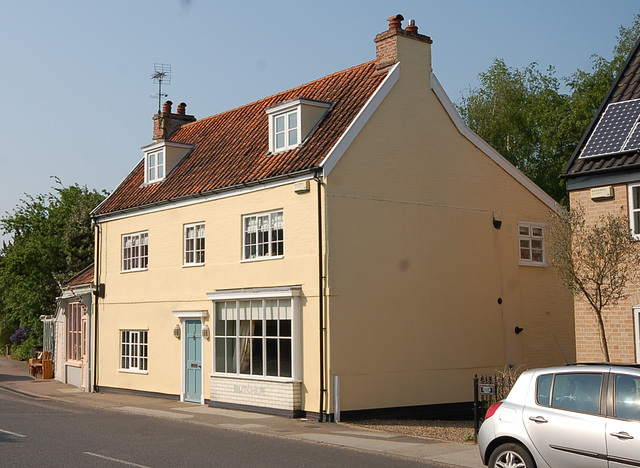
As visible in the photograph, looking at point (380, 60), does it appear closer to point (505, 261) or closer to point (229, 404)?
point (505, 261)

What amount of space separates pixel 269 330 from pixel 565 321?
969 centimetres

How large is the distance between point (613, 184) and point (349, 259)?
6252 mm

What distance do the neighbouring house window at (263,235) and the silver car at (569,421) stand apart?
34.4ft

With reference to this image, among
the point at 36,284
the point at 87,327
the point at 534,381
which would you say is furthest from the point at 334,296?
the point at 36,284

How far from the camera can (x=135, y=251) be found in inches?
996

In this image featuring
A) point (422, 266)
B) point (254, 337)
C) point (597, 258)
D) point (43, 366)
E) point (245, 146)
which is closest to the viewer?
point (597, 258)

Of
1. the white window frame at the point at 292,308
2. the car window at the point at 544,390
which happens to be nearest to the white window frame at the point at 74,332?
the white window frame at the point at 292,308

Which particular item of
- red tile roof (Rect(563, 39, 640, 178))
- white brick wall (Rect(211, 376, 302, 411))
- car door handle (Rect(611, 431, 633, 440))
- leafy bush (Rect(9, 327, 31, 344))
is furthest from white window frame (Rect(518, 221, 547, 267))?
leafy bush (Rect(9, 327, 31, 344))

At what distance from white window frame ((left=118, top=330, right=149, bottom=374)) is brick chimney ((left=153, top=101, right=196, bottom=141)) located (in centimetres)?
761

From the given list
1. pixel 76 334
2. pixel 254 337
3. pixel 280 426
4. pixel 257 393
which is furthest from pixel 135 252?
pixel 280 426

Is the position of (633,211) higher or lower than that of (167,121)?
lower

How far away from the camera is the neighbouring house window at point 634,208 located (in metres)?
14.6

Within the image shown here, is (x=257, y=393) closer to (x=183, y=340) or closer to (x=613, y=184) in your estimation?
(x=183, y=340)

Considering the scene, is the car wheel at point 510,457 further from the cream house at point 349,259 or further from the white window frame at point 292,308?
the white window frame at point 292,308
